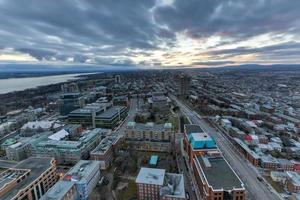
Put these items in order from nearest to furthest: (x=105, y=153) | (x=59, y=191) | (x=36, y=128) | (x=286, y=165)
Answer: (x=59, y=191), (x=286, y=165), (x=105, y=153), (x=36, y=128)

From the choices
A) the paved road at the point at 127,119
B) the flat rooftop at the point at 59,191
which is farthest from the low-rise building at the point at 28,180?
the paved road at the point at 127,119

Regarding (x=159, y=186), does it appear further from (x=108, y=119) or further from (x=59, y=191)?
(x=108, y=119)

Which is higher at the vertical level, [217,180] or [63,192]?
[217,180]

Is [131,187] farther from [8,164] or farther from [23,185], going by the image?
[8,164]

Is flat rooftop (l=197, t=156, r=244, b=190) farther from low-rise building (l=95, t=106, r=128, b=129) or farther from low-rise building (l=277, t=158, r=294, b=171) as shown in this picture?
low-rise building (l=95, t=106, r=128, b=129)

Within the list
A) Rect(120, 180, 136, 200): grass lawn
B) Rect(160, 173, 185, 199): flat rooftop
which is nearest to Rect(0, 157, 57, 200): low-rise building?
Rect(120, 180, 136, 200): grass lawn

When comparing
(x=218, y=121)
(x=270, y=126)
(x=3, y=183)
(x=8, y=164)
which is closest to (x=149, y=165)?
(x=3, y=183)

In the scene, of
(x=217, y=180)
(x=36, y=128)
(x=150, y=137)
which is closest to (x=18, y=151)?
(x=36, y=128)

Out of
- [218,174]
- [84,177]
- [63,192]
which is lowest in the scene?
[84,177]
